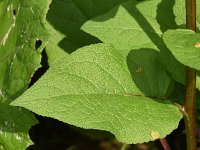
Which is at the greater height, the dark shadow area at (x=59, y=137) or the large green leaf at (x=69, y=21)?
the large green leaf at (x=69, y=21)

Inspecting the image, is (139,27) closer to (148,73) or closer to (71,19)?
(148,73)

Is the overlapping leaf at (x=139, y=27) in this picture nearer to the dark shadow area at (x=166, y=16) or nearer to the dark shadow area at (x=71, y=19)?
the dark shadow area at (x=166, y=16)

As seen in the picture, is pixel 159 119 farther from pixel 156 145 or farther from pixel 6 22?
pixel 156 145

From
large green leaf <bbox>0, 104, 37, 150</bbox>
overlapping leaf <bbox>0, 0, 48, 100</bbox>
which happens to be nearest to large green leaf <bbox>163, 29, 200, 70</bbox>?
overlapping leaf <bbox>0, 0, 48, 100</bbox>

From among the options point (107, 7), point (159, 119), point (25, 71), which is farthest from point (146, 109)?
point (107, 7)

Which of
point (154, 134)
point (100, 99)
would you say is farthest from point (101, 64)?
point (154, 134)

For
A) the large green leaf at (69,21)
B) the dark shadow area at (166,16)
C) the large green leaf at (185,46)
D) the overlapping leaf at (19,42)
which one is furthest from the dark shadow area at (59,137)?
the large green leaf at (185,46)

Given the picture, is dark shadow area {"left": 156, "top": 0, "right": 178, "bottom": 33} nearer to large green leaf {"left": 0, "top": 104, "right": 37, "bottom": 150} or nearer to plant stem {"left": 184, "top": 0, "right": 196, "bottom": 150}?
plant stem {"left": 184, "top": 0, "right": 196, "bottom": 150}
